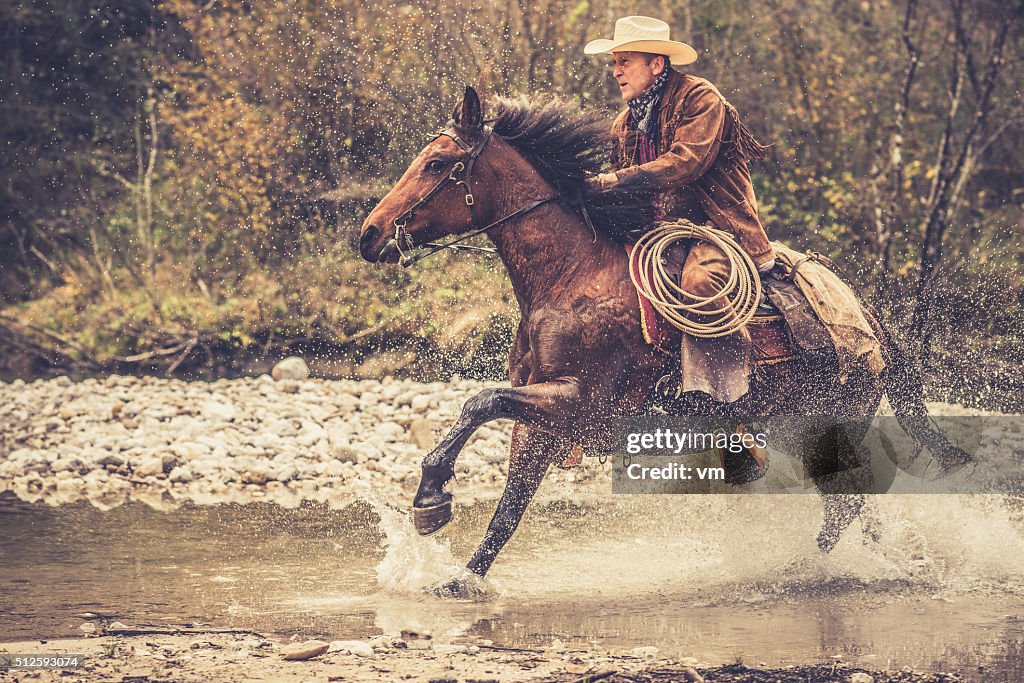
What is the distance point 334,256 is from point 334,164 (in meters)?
0.95

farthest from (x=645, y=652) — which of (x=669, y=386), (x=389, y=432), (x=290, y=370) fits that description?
(x=290, y=370)

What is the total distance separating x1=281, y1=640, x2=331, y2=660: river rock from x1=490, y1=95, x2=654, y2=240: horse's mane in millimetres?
2295

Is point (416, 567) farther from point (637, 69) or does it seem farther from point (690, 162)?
point (637, 69)

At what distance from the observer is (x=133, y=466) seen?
9516mm

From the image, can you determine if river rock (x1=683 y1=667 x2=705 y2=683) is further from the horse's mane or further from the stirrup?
the horse's mane

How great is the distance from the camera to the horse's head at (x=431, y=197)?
19.7 feet

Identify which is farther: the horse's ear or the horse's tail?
the horse's tail

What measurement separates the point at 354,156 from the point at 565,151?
26.6 feet

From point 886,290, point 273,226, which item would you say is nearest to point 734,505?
point 886,290

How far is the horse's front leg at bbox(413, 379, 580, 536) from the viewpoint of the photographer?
19.2 feet

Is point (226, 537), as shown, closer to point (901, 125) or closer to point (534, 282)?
point (534, 282)

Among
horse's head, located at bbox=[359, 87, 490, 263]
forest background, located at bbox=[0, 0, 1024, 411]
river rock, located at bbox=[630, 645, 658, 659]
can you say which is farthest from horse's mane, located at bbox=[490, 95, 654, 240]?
forest background, located at bbox=[0, 0, 1024, 411]

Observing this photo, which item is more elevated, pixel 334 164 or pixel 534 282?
pixel 334 164

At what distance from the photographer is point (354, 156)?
14047 millimetres
